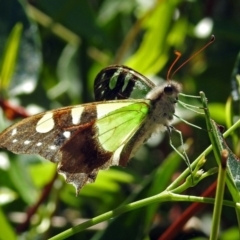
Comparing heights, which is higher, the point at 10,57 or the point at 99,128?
the point at 10,57

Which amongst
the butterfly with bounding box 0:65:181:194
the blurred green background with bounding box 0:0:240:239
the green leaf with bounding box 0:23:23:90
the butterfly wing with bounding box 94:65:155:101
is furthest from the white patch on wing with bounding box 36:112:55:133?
the green leaf with bounding box 0:23:23:90

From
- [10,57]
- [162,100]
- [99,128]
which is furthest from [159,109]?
[10,57]

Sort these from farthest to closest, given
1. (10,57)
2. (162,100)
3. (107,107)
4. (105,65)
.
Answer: (105,65), (10,57), (162,100), (107,107)

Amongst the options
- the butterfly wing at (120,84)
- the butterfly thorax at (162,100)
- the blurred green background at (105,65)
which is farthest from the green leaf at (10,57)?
the butterfly thorax at (162,100)

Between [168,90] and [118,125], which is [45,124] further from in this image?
[168,90]

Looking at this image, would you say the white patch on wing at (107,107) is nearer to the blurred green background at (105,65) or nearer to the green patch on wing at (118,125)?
the green patch on wing at (118,125)

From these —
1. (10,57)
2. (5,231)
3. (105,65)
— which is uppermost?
(10,57)
